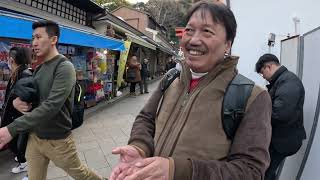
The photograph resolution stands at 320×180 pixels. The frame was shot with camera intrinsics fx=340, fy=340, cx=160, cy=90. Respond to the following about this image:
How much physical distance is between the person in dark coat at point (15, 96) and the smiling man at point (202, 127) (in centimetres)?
200

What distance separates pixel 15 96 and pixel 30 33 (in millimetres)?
1894

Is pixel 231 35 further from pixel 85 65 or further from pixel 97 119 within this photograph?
pixel 85 65

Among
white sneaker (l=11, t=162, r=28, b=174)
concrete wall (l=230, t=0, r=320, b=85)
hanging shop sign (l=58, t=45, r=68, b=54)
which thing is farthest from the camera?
hanging shop sign (l=58, t=45, r=68, b=54)

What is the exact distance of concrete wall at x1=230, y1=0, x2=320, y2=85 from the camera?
4.59 metres

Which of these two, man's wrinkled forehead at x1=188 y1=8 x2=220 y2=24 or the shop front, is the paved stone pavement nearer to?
the shop front

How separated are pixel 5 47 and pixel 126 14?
96.9 feet

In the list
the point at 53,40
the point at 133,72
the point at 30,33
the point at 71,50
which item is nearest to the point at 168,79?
the point at 53,40

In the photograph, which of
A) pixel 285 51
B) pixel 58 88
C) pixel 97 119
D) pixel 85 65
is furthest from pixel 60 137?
pixel 85 65

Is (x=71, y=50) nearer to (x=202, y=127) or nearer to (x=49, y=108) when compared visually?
(x=49, y=108)

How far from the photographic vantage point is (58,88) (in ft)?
10.0

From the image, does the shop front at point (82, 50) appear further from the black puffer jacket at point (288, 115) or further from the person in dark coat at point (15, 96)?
the black puffer jacket at point (288, 115)

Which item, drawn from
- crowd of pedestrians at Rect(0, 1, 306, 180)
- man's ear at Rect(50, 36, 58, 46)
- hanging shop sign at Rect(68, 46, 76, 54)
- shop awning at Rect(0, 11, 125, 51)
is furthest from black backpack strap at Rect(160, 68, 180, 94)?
hanging shop sign at Rect(68, 46, 76, 54)

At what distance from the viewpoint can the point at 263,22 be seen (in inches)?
192

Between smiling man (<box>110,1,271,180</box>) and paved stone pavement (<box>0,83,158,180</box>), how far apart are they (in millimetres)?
3851
